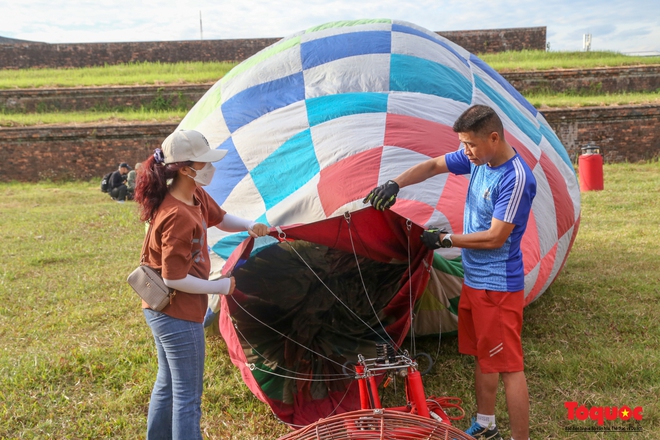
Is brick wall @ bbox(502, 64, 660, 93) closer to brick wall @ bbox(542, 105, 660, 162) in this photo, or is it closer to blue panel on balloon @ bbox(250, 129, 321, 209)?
brick wall @ bbox(542, 105, 660, 162)

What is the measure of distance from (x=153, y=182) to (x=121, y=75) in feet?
55.5

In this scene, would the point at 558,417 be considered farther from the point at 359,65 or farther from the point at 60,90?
the point at 60,90

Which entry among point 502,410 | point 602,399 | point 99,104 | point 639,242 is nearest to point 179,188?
point 502,410

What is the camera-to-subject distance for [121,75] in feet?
59.0

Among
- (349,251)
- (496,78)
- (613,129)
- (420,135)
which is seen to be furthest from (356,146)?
(613,129)

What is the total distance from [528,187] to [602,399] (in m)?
1.30

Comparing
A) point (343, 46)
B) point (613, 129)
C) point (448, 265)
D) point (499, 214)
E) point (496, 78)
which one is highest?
point (343, 46)

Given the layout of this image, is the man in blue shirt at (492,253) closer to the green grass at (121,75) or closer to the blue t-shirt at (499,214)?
A: the blue t-shirt at (499,214)

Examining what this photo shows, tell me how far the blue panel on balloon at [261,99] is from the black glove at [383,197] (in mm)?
1308

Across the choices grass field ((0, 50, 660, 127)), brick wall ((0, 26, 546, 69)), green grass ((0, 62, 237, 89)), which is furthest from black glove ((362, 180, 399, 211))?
brick wall ((0, 26, 546, 69))

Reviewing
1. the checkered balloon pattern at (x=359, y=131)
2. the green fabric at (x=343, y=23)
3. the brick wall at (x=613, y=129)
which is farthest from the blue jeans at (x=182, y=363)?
the brick wall at (x=613, y=129)

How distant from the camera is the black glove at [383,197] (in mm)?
2879

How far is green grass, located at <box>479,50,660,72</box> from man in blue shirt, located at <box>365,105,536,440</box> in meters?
A: 13.8

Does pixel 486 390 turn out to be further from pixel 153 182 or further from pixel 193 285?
pixel 153 182
